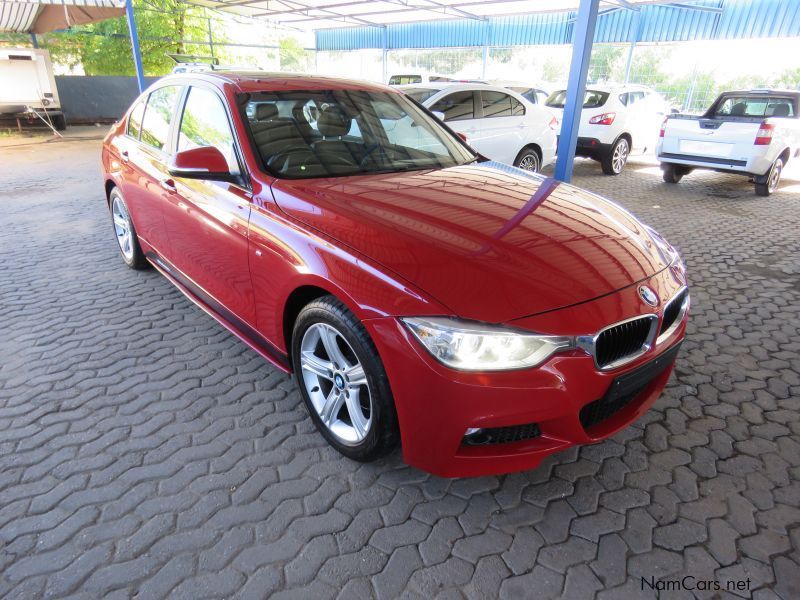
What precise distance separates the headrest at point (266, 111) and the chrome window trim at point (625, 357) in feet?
6.73

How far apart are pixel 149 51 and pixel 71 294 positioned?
68.8 ft

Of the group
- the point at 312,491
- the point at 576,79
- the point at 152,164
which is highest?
the point at 576,79

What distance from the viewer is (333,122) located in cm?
306

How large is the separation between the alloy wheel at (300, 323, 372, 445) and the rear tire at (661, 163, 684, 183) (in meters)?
9.17

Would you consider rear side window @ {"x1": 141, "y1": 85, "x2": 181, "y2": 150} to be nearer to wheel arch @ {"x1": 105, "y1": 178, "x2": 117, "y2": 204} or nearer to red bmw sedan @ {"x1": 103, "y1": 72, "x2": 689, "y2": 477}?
red bmw sedan @ {"x1": 103, "y1": 72, "x2": 689, "y2": 477}

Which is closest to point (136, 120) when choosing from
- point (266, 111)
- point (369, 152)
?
point (266, 111)

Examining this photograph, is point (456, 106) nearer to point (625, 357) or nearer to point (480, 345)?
point (625, 357)

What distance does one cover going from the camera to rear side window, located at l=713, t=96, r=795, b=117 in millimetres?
8125

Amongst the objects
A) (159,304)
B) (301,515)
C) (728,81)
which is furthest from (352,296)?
(728,81)

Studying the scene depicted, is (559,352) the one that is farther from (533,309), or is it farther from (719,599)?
(719,599)

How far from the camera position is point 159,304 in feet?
13.4

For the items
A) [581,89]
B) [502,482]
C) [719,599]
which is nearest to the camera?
[719,599]

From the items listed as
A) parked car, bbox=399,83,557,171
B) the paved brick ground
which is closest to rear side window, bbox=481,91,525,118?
parked car, bbox=399,83,557,171

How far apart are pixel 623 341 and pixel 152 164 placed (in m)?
3.28
